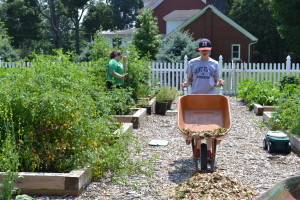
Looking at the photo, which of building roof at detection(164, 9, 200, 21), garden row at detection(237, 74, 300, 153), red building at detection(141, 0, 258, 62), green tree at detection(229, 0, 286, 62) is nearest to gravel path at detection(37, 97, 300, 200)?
garden row at detection(237, 74, 300, 153)

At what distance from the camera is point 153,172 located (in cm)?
580

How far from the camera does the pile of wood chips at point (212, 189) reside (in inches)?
186

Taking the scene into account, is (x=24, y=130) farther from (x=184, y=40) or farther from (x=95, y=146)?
(x=184, y=40)

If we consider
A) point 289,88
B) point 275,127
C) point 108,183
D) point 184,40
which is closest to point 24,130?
point 108,183

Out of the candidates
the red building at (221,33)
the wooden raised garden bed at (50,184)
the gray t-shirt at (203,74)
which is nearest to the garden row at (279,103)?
the gray t-shirt at (203,74)

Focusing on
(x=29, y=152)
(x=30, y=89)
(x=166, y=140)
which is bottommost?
(x=166, y=140)

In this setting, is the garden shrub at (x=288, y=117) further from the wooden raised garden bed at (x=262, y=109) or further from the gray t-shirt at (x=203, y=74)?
the wooden raised garden bed at (x=262, y=109)

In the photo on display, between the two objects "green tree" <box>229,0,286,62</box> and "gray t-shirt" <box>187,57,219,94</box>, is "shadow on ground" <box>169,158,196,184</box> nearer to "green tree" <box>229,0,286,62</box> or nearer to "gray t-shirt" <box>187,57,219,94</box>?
"gray t-shirt" <box>187,57,219,94</box>

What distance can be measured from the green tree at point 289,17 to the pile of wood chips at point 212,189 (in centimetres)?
2705

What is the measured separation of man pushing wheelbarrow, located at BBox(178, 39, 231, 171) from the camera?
232 inches

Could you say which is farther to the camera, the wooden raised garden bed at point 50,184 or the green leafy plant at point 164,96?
the green leafy plant at point 164,96

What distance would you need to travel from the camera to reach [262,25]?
4738 centimetres

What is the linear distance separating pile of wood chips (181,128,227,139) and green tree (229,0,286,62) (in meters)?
42.8

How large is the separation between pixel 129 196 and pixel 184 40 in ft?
55.2
